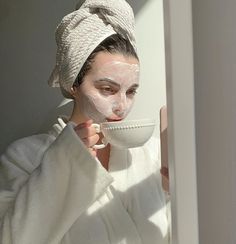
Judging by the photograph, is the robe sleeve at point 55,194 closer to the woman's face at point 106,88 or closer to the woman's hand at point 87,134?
the woman's hand at point 87,134

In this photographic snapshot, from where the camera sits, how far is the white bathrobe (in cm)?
81

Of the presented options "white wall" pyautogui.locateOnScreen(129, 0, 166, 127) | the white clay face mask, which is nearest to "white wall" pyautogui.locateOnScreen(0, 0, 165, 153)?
"white wall" pyautogui.locateOnScreen(129, 0, 166, 127)

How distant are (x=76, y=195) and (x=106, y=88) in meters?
0.27

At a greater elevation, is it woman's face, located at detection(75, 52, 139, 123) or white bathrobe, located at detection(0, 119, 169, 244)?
woman's face, located at detection(75, 52, 139, 123)

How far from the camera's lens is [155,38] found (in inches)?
57.4

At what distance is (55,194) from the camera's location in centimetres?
83

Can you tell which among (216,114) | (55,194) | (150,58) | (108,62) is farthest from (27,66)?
(216,114)

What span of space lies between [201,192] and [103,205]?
609mm

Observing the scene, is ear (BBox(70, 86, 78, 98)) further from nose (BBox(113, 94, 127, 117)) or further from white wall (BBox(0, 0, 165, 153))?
white wall (BBox(0, 0, 165, 153))

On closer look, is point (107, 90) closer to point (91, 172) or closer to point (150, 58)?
point (91, 172)

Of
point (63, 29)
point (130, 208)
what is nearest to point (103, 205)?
point (130, 208)

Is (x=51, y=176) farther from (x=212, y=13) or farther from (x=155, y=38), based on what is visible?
(x=155, y=38)

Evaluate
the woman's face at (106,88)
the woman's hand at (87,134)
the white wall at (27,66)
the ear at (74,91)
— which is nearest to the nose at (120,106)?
the woman's face at (106,88)

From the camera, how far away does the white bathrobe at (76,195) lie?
0.81m
